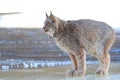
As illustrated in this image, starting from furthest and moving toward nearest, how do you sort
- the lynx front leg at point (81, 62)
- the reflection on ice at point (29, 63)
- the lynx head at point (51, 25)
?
the reflection on ice at point (29, 63) → the lynx front leg at point (81, 62) → the lynx head at point (51, 25)

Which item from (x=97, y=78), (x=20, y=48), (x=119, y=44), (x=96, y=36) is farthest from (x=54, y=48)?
(x=97, y=78)

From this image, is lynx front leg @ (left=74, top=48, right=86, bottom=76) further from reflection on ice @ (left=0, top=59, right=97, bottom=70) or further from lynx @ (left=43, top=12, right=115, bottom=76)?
reflection on ice @ (left=0, top=59, right=97, bottom=70)

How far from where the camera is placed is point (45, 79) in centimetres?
600

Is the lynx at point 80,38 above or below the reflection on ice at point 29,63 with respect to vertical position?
above

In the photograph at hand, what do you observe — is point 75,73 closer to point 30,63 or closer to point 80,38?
point 80,38

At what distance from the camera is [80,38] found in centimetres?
660

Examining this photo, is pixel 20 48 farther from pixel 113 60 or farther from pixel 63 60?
pixel 113 60

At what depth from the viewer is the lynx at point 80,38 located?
21.1 feet

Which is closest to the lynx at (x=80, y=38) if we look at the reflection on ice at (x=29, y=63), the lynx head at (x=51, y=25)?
the lynx head at (x=51, y=25)

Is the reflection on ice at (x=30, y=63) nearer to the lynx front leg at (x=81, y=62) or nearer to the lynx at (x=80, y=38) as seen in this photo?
the lynx at (x=80, y=38)

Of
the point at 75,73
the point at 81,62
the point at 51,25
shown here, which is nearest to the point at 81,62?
the point at 81,62

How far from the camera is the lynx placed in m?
6.44

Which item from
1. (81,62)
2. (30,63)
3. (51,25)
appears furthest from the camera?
(30,63)

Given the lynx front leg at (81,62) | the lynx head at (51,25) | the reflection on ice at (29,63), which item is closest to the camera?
the lynx head at (51,25)
